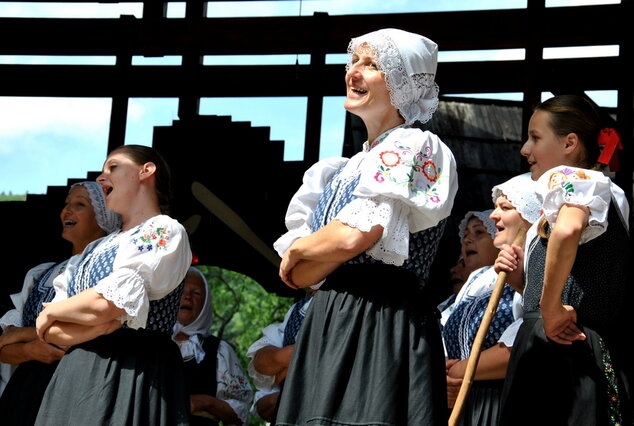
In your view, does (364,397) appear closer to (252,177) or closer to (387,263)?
(387,263)

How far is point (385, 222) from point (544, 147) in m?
0.91

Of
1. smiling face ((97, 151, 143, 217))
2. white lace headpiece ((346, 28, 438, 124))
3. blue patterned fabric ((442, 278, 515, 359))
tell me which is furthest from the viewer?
smiling face ((97, 151, 143, 217))

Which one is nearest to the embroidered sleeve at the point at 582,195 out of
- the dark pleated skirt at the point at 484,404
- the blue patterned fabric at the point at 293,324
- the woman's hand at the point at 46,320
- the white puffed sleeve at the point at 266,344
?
the dark pleated skirt at the point at 484,404

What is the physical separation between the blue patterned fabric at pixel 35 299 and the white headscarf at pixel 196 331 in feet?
2.70

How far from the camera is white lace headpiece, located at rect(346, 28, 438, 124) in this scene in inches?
138

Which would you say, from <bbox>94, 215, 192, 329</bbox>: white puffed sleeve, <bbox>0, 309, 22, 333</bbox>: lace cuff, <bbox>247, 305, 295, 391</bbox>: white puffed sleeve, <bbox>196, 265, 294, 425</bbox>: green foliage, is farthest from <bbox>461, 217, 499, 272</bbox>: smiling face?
<bbox>196, 265, 294, 425</bbox>: green foliage

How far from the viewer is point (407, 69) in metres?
3.51

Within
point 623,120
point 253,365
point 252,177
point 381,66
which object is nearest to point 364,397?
point 381,66

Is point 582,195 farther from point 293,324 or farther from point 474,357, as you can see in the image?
point 293,324

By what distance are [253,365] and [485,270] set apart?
125cm

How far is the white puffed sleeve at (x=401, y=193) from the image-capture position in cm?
320

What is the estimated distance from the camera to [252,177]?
278 inches

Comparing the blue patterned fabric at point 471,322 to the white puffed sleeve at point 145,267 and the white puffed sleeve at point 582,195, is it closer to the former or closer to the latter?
the white puffed sleeve at point 582,195

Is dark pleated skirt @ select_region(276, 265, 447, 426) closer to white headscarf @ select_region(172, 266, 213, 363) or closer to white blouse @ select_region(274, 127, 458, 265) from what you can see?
white blouse @ select_region(274, 127, 458, 265)
